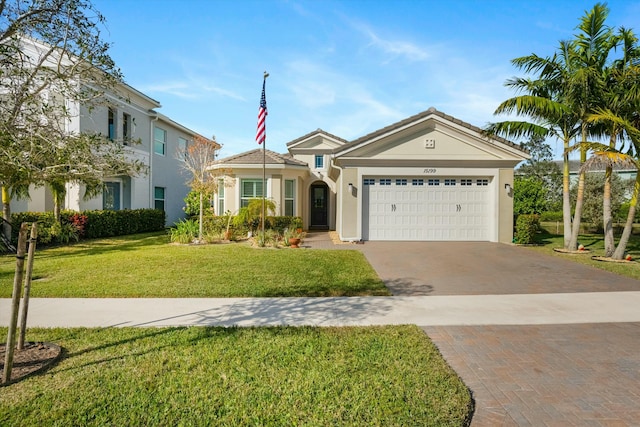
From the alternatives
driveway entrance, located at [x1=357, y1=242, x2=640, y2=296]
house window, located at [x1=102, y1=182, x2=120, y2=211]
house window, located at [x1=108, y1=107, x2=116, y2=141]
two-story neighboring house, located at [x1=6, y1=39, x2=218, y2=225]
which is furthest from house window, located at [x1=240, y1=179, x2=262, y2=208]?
driveway entrance, located at [x1=357, y1=242, x2=640, y2=296]

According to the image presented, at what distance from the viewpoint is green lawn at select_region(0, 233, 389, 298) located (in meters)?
7.27

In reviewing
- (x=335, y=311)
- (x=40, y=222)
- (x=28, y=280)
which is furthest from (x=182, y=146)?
(x=28, y=280)

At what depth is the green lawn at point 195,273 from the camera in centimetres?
727

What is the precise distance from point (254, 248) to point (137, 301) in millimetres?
6313

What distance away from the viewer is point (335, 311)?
612 centimetres

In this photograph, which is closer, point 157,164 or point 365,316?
point 365,316

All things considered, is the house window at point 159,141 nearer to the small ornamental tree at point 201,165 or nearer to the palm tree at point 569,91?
the small ornamental tree at point 201,165

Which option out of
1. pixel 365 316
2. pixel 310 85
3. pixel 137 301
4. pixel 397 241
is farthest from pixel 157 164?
pixel 365 316

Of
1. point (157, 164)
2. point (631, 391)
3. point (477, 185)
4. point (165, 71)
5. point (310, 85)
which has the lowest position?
point (631, 391)

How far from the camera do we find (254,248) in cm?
1286

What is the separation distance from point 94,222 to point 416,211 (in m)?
13.5

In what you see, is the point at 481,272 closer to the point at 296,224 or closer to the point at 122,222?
the point at 296,224

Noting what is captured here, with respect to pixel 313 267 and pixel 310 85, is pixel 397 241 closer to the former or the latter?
pixel 313 267

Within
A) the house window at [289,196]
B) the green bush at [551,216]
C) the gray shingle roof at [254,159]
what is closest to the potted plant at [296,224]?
the house window at [289,196]
